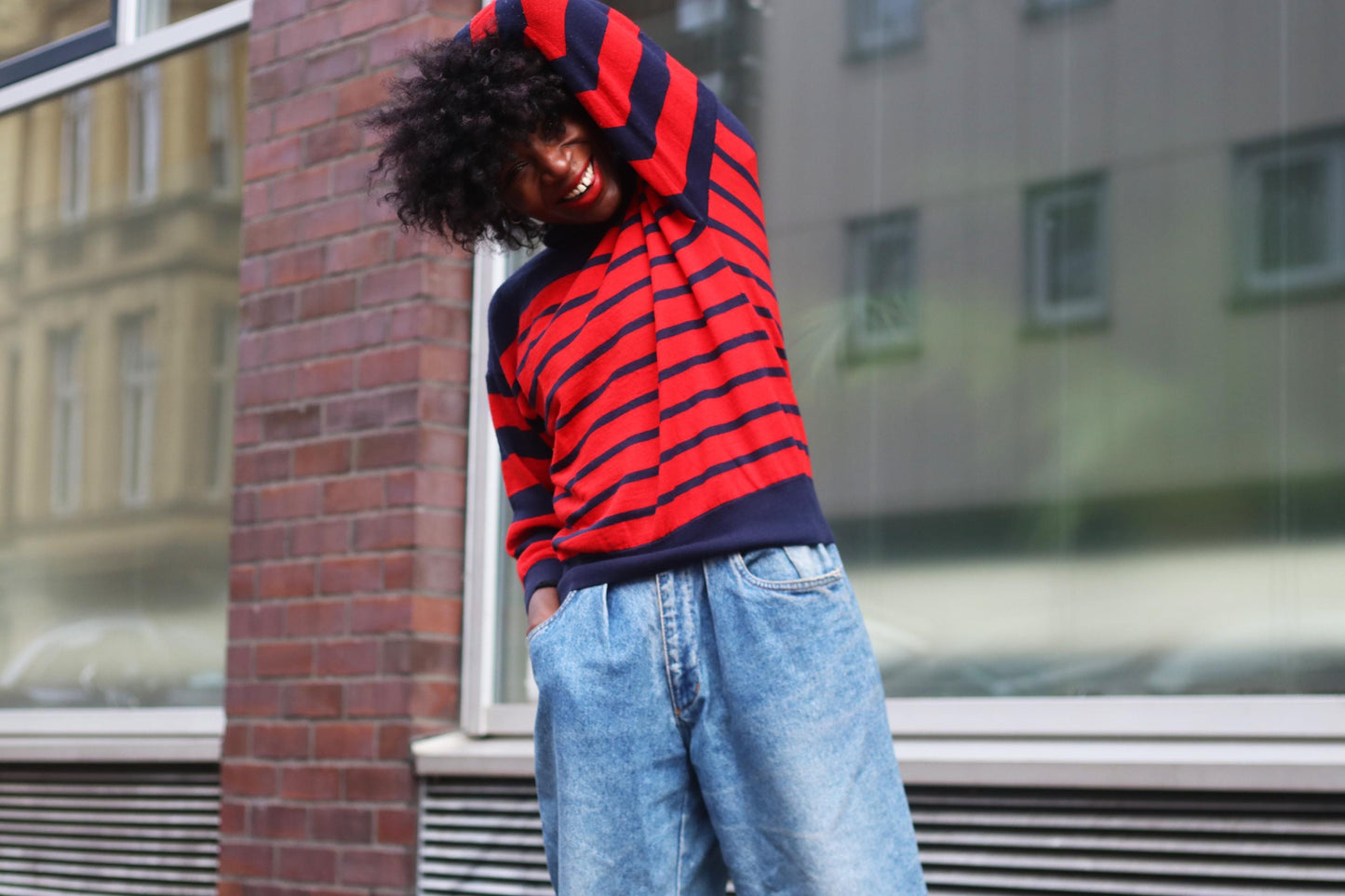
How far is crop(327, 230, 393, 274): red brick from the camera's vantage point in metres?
3.63

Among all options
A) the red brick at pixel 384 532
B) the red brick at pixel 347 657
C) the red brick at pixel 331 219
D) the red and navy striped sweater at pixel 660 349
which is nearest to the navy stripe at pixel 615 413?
the red and navy striped sweater at pixel 660 349

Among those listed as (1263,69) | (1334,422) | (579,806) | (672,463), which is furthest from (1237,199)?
(579,806)

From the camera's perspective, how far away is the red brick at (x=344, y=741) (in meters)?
3.50

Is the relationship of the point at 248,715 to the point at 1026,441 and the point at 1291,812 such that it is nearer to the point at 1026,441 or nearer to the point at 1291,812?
the point at 1026,441

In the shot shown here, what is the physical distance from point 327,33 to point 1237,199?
7.55 feet

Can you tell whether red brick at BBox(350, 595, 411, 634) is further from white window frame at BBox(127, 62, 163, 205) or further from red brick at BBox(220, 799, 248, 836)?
white window frame at BBox(127, 62, 163, 205)

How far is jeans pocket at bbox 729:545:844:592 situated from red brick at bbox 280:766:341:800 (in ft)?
7.25

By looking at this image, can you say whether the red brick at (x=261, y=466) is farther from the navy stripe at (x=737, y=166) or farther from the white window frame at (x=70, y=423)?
the navy stripe at (x=737, y=166)

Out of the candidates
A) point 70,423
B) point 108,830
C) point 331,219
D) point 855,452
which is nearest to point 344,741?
point 108,830

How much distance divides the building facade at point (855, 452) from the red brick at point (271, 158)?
0.06 feet

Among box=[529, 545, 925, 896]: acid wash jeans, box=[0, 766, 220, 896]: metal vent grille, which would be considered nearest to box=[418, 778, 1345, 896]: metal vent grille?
box=[529, 545, 925, 896]: acid wash jeans

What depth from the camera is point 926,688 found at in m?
3.02

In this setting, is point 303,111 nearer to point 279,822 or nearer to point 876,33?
point 876,33

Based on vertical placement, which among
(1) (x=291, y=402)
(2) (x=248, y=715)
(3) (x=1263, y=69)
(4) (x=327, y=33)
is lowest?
(2) (x=248, y=715)
